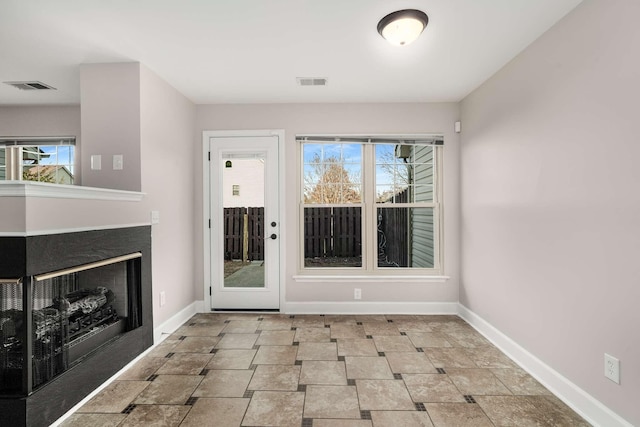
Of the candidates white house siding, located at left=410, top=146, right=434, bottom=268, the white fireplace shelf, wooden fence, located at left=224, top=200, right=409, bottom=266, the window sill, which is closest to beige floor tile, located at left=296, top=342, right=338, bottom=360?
the window sill

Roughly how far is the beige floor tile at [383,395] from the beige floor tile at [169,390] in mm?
1200

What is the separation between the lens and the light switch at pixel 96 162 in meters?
2.85

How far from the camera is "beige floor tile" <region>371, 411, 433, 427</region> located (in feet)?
6.32

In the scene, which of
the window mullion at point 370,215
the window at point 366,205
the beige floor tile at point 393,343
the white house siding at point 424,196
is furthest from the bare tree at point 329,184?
the beige floor tile at point 393,343

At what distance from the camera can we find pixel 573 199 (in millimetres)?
2109

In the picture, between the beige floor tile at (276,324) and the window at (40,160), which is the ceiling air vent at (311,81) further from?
the window at (40,160)

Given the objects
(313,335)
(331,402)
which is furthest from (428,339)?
(331,402)

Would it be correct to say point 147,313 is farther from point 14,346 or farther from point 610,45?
point 610,45

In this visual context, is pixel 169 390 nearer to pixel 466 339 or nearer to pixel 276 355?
pixel 276 355

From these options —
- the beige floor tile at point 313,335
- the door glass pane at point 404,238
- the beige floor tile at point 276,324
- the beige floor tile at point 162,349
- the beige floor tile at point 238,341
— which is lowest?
the beige floor tile at point 162,349

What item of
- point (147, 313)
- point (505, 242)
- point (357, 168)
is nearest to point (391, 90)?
point (357, 168)

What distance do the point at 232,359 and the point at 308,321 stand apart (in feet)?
3.67

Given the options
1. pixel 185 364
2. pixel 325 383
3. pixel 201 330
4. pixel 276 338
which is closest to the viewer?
pixel 325 383

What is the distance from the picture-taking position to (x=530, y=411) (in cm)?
205
